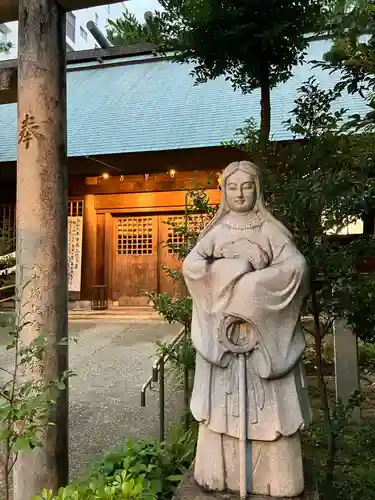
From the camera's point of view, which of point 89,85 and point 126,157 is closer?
point 126,157

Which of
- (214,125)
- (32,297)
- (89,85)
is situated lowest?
(32,297)

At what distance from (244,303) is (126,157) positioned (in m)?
6.30

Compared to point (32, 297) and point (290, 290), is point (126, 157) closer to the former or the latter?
point (32, 297)

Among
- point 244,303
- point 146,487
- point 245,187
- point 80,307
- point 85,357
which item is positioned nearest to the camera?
point 244,303

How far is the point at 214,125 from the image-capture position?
7.63 meters

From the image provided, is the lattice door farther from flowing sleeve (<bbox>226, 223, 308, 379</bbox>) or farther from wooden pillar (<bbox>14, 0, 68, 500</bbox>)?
flowing sleeve (<bbox>226, 223, 308, 379</bbox>)

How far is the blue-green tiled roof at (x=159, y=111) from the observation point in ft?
24.5

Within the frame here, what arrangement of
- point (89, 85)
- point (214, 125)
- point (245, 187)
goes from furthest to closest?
point (89, 85) → point (214, 125) → point (245, 187)

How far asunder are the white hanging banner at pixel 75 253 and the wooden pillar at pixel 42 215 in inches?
301

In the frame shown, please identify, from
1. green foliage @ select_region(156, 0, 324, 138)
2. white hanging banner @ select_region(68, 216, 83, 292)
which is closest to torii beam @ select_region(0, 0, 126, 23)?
green foliage @ select_region(156, 0, 324, 138)

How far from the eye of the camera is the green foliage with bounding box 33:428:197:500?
203 cm

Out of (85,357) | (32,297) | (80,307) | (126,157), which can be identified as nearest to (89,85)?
(126,157)

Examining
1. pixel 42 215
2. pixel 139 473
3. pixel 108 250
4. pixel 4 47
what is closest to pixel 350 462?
pixel 139 473

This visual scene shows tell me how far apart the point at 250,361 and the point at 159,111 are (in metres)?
7.91
